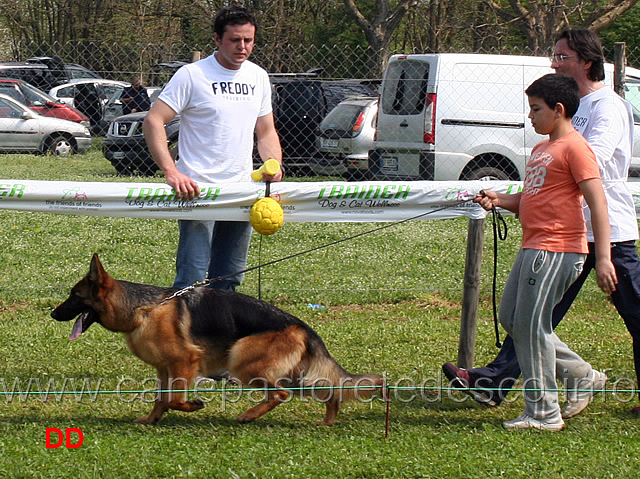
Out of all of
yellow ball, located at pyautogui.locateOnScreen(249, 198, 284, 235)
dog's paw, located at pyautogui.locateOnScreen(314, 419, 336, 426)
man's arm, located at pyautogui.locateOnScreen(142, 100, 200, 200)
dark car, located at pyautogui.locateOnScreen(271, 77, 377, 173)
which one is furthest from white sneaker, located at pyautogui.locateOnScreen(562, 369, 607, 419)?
dark car, located at pyautogui.locateOnScreen(271, 77, 377, 173)

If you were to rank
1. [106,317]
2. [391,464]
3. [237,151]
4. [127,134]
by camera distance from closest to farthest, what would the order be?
[391,464], [106,317], [237,151], [127,134]

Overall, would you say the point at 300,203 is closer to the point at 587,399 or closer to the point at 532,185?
the point at 532,185

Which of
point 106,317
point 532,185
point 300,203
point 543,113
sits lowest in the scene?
point 106,317

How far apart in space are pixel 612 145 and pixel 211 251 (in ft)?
7.76

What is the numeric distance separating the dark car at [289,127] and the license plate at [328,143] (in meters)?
0.19

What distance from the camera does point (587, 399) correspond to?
456 cm

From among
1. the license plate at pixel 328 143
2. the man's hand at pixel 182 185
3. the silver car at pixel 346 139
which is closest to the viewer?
the man's hand at pixel 182 185

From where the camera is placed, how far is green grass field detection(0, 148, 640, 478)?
3809 millimetres

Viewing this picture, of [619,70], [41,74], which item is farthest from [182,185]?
[41,74]

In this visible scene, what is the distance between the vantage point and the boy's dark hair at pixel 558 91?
13.2 feet

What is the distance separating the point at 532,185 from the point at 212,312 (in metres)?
1.74

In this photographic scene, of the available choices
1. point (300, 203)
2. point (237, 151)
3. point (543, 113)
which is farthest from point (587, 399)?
point (237, 151)

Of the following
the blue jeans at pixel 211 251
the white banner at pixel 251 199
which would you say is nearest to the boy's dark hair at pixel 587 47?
the white banner at pixel 251 199

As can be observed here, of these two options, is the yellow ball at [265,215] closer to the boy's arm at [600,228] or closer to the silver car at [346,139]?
the boy's arm at [600,228]
